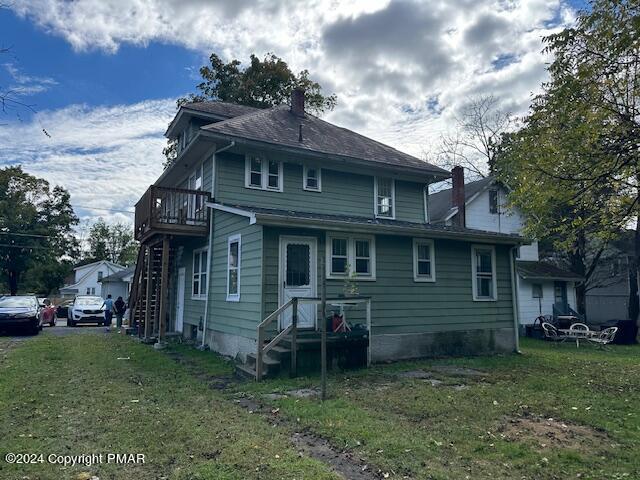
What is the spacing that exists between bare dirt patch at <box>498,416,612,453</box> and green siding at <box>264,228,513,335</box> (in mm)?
5386

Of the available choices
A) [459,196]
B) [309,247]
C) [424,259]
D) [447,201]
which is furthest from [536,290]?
[309,247]

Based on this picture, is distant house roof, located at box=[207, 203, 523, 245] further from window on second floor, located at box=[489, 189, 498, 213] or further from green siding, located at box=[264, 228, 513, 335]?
window on second floor, located at box=[489, 189, 498, 213]

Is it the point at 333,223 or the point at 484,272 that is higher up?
the point at 333,223

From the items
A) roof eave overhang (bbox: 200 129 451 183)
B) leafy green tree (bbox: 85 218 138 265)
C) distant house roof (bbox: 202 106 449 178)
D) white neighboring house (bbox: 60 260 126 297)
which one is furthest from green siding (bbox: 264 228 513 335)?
leafy green tree (bbox: 85 218 138 265)

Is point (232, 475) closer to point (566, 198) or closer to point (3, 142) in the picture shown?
point (3, 142)

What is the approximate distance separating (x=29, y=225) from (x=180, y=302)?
115 ft

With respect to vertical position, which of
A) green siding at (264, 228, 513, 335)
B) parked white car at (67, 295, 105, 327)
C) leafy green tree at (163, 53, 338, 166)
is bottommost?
parked white car at (67, 295, 105, 327)

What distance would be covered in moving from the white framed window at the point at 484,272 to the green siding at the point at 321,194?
3.59m

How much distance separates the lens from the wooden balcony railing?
1286 cm

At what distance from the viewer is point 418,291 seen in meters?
12.2

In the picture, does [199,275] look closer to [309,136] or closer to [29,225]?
[309,136]

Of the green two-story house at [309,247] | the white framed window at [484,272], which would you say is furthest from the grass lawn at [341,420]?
the white framed window at [484,272]

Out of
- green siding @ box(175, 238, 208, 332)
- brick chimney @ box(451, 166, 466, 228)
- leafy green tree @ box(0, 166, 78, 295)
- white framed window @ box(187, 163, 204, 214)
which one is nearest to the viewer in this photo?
white framed window @ box(187, 163, 204, 214)

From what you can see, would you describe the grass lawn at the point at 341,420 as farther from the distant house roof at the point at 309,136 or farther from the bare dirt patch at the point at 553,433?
the distant house roof at the point at 309,136
